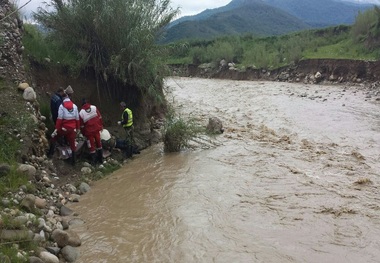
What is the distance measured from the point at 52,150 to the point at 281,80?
2915cm

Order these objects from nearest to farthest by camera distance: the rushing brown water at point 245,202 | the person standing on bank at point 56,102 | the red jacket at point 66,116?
the rushing brown water at point 245,202
the red jacket at point 66,116
the person standing on bank at point 56,102

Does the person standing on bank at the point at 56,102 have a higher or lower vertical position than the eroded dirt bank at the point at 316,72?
higher

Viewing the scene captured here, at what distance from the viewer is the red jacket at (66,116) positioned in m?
8.66

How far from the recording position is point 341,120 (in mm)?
16359

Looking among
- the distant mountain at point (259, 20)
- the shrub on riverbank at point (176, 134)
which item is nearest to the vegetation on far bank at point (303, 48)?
the shrub on riverbank at point (176, 134)

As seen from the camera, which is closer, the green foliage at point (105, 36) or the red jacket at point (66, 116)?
the red jacket at point (66, 116)

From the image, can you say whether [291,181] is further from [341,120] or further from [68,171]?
[341,120]

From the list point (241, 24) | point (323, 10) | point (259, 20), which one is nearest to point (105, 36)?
point (241, 24)

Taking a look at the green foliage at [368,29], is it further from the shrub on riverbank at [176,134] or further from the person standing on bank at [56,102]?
the person standing on bank at [56,102]

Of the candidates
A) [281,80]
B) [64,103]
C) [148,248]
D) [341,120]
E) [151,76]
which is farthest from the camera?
[281,80]

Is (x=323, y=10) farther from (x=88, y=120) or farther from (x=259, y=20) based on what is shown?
(x=88, y=120)

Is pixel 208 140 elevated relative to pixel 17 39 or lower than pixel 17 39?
lower

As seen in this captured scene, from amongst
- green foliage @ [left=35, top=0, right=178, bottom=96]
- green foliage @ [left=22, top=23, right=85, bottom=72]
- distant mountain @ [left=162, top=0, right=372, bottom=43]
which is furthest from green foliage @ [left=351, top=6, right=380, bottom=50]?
distant mountain @ [left=162, top=0, right=372, bottom=43]

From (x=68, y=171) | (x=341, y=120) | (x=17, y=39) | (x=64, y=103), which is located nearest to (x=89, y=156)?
(x=68, y=171)
